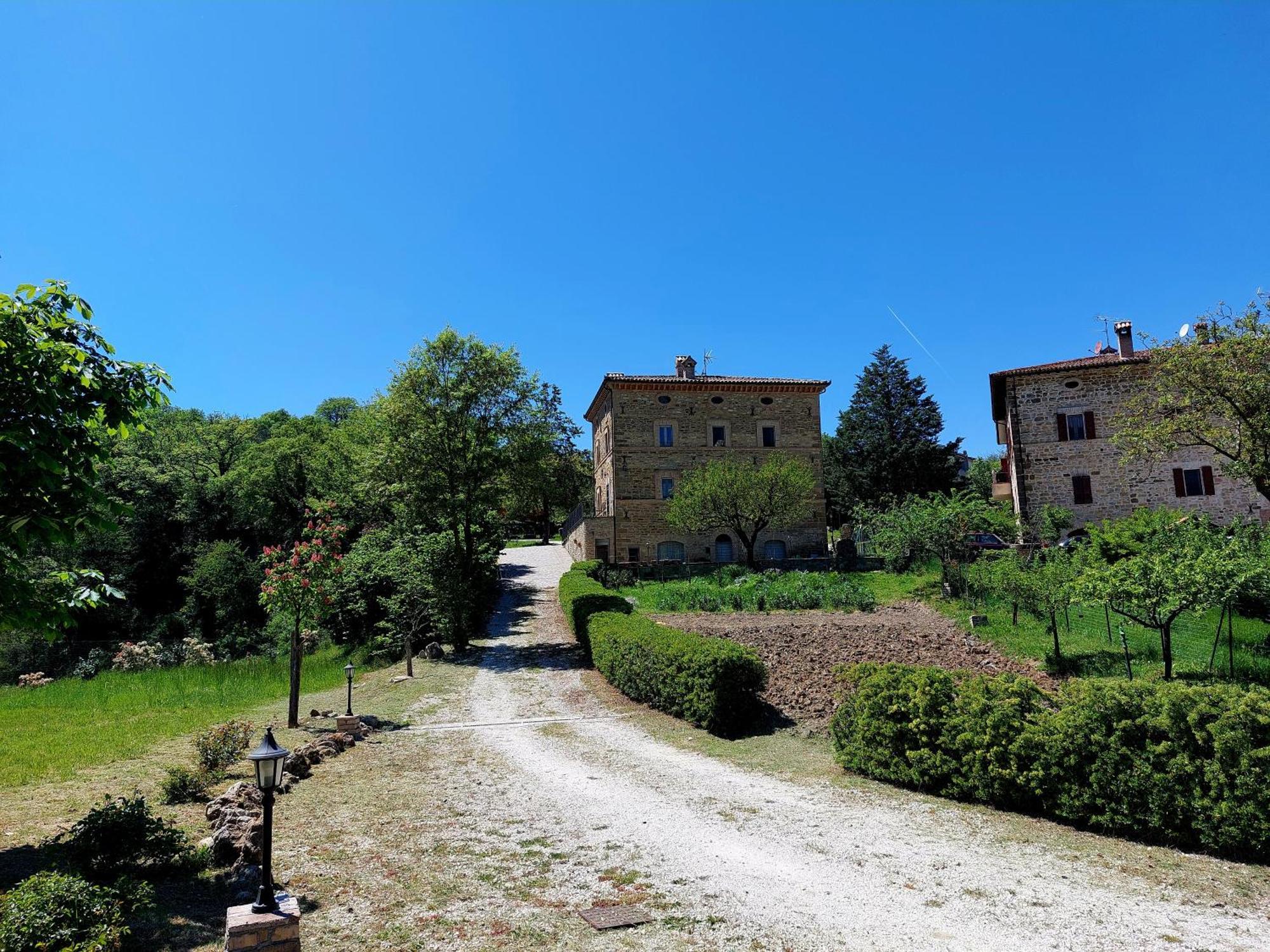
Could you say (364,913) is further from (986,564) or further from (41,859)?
(986,564)

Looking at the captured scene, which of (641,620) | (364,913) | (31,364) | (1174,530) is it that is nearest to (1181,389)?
(1174,530)

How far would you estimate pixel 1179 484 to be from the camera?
31125mm

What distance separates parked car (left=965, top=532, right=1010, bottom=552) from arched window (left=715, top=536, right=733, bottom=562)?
1246cm

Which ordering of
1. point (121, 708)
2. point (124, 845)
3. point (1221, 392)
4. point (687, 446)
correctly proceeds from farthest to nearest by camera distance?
point (687, 446) < point (1221, 392) < point (121, 708) < point (124, 845)

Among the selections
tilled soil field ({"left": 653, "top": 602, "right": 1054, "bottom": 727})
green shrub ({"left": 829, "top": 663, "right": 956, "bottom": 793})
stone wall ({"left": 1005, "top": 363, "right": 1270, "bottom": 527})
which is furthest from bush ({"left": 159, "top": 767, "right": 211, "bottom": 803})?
stone wall ({"left": 1005, "top": 363, "right": 1270, "bottom": 527})

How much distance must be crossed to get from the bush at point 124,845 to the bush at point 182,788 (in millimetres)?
2119

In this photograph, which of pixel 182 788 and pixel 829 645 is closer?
pixel 182 788

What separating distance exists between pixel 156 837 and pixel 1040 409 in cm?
3566

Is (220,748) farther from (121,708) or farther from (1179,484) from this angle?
(1179,484)

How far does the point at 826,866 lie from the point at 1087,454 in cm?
3234

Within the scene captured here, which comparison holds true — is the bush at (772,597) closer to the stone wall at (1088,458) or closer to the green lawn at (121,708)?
the green lawn at (121,708)

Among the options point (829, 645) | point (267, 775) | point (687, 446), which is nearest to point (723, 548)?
point (687, 446)

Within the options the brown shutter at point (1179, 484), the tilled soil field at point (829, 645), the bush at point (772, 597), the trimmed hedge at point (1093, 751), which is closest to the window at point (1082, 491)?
the brown shutter at point (1179, 484)

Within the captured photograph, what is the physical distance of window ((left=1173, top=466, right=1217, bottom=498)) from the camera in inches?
1208
